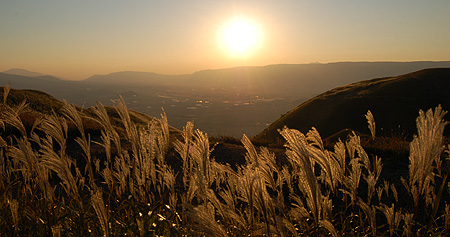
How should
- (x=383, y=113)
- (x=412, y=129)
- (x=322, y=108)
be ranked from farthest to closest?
(x=322, y=108) < (x=383, y=113) < (x=412, y=129)

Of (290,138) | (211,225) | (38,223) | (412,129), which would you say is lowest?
(412,129)

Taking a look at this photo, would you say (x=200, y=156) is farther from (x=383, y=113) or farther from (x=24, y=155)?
(x=383, y=113)

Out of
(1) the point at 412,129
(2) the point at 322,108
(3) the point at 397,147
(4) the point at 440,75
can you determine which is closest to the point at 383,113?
(1) the point at 412,129

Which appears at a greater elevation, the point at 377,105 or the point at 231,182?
the point at 231,182

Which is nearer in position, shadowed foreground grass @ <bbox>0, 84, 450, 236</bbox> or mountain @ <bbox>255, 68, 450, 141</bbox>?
shadowed foreground grass @ <bbox>0, 84, 450, 236</bbox>

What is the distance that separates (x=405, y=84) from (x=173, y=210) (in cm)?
3499

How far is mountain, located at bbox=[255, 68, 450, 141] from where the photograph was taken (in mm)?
26562

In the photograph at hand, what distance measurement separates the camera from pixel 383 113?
2753cm

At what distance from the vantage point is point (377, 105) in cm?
2872

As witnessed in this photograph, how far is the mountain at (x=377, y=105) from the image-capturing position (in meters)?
26.6

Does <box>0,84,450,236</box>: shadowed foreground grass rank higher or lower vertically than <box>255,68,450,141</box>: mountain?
higher

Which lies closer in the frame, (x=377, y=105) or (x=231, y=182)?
(x=231, y=182)

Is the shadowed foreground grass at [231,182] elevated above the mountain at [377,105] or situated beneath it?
elevated above

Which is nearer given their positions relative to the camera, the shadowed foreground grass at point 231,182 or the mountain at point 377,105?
the shadowed foreground grass at point 231,182
